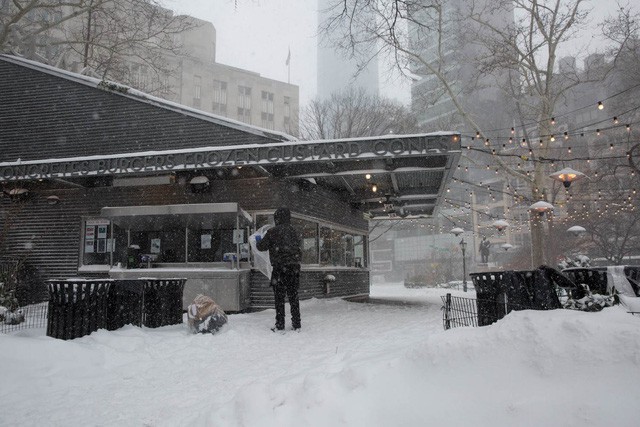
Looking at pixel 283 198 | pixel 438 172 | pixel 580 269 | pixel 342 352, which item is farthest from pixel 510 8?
pixel 342 352

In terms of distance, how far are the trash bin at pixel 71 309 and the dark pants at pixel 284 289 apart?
109 inches

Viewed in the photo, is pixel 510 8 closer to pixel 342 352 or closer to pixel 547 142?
pixel 547 142

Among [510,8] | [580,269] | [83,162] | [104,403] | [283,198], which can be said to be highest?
[510,8]

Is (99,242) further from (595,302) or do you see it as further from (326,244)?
(595,302)

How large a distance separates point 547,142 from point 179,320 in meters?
19.6

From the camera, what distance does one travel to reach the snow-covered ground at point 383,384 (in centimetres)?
259

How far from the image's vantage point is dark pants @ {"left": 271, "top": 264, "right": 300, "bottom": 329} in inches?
290

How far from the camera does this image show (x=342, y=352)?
540cm

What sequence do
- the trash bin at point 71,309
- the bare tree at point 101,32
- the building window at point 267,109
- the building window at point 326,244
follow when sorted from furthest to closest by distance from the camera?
the building window at point 267,109
the bare tree at point 101,32
the building window at point 326,244
the trash bin at point 71,309

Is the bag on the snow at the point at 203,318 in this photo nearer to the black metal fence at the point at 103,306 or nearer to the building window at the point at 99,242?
the black metal fence at the point at 103,306

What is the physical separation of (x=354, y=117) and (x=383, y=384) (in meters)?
26.6

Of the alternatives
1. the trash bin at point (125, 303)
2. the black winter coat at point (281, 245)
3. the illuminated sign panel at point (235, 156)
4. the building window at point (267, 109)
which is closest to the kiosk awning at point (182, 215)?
the illuminated sign panel at point (235, 156)

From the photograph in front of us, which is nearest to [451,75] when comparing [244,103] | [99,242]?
[99,242]

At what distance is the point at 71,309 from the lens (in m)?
6.22
